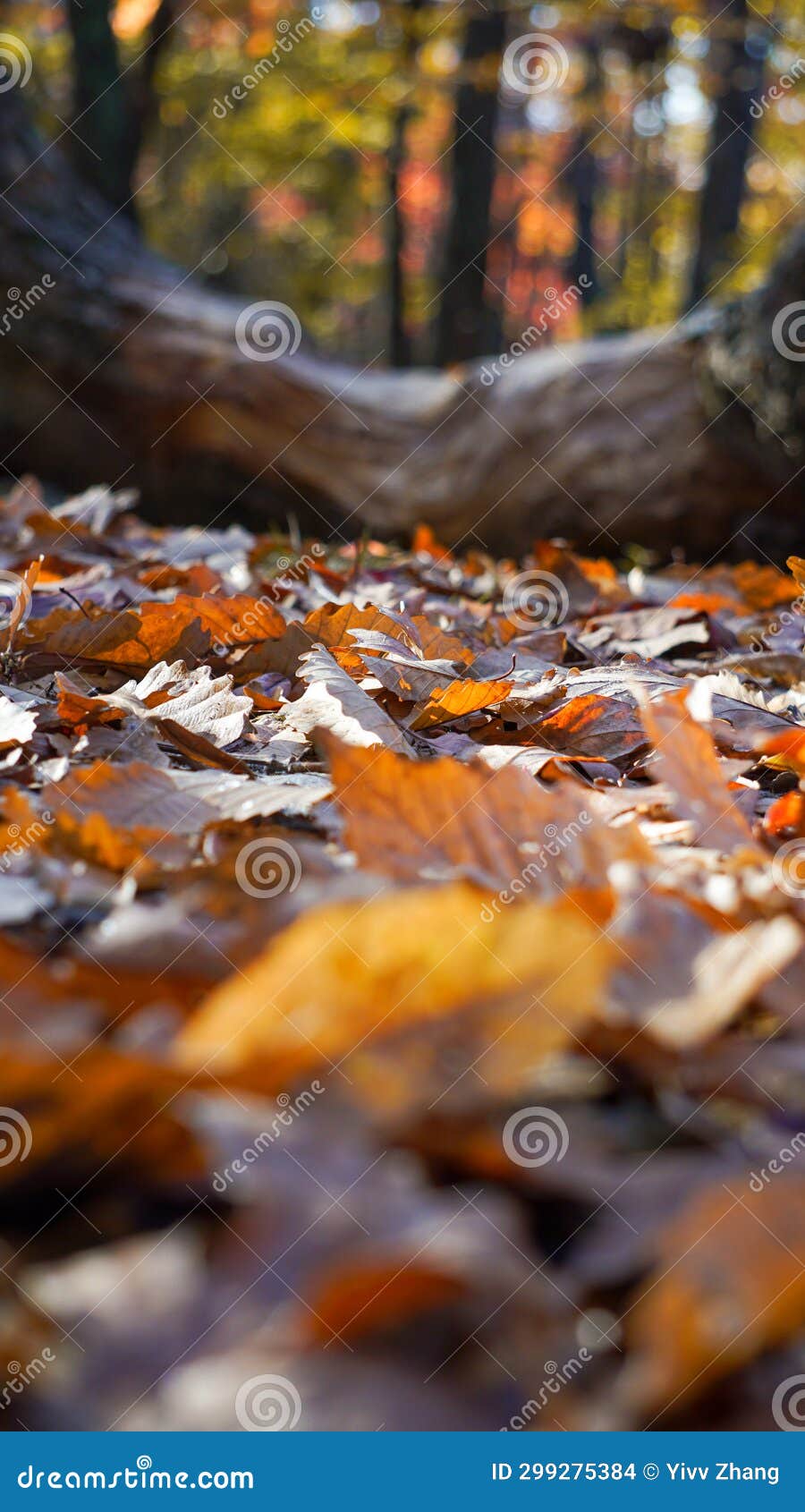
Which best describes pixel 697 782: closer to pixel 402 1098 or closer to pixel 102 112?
pixel 402 1098

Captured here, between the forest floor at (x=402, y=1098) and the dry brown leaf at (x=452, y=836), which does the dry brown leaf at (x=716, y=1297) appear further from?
the dry brown leaf at (x=452, y=836)

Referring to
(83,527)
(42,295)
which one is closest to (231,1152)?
(83,527)

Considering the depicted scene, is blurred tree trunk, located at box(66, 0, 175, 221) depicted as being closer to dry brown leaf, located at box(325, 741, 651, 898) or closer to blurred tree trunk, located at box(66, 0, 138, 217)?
blurred tree trunk, located at box(66, 0, 138, 217)

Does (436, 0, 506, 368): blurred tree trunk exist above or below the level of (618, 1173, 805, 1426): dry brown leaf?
above

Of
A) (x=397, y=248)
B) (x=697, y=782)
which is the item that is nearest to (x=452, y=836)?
(x=697, y=782)

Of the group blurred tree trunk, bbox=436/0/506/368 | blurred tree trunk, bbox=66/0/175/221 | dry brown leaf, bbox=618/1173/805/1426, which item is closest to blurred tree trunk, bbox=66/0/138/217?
blurred tree trunk, bbox=66/0/175/221
